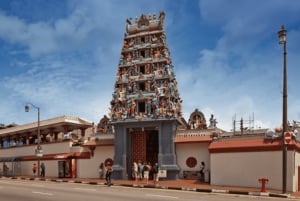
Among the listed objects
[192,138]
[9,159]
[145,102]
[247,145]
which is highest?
[145,102]

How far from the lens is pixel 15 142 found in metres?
53.1

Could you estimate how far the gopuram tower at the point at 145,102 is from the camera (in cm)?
3084

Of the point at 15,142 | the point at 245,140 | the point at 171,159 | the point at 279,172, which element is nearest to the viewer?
the point at 279,172

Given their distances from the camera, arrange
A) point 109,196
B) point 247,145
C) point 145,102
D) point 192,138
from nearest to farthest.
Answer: point 109,196
point 247,145
point 192,138
point 145,102

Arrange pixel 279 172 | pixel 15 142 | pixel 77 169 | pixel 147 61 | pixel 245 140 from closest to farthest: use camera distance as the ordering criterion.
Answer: pixel 279 172 → pixel 245 140 → pixel 147 61 → pixel 77 169 → pixel 15 142

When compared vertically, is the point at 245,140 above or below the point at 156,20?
below

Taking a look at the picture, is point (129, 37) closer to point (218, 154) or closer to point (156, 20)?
point (156, 20)

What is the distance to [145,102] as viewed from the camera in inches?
1271

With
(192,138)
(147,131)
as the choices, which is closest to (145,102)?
(147,131)

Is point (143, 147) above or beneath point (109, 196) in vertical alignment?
above

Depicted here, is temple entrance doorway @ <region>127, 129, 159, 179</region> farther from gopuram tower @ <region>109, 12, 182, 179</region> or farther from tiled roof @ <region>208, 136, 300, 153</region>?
tiled roof @ <region>208, 136, 300, 153</region>

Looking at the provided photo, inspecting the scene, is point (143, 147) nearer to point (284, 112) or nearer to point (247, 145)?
point (247, 145)

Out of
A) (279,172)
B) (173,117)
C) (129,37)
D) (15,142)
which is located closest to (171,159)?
(173,117)

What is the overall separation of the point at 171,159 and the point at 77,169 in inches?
407
